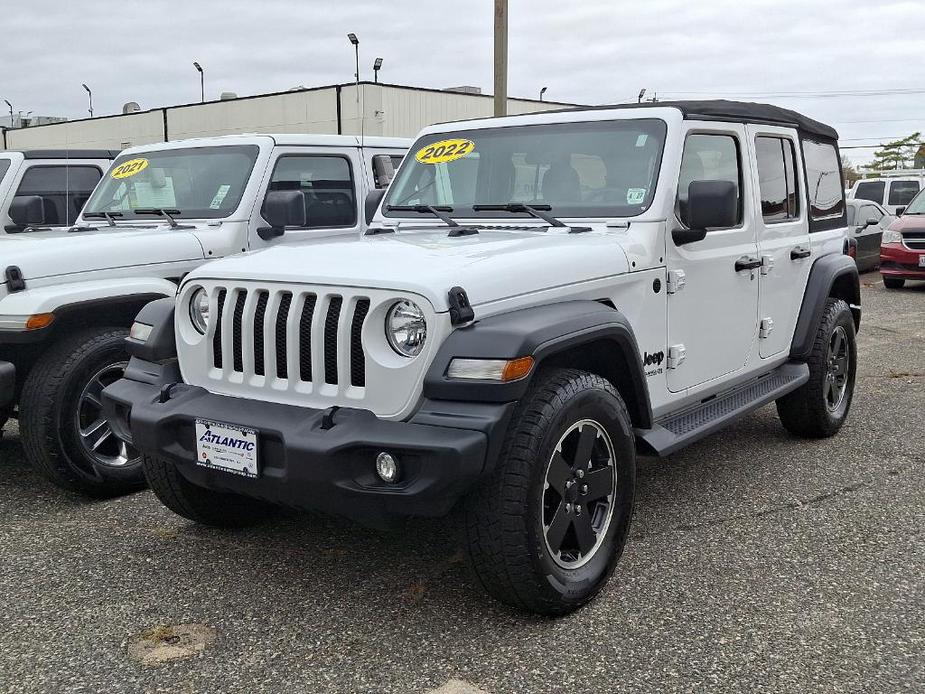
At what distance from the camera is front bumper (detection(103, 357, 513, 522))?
2.87m

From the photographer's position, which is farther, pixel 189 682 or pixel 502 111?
pixel 502 111

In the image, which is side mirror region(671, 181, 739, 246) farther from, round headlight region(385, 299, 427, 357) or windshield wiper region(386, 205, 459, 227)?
round headlight region(385, 299, 427, 357)

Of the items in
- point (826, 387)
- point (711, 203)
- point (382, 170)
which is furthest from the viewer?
point (382, 170)

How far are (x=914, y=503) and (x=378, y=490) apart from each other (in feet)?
9.69

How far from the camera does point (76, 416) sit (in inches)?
182

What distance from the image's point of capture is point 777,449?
18.2ft

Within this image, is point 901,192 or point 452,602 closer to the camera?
point 452,602

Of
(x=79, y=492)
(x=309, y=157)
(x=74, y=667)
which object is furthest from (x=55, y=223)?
(x=74, y=667)

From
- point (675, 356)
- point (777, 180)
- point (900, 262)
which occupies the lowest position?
point (900, 262)

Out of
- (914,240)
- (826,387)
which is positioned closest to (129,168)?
(826,387)

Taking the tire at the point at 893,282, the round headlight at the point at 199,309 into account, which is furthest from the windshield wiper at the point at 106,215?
the tire at the point at 893,282

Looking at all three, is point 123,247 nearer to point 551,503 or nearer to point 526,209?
point 526,209

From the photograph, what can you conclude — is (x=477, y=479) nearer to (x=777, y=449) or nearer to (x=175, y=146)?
(x=777, y=449)

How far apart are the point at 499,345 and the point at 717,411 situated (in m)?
1.91
